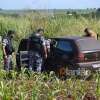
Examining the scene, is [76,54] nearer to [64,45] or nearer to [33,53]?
[64,45]

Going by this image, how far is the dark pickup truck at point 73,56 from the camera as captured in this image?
41.9ft

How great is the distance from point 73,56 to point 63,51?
0.33 metres

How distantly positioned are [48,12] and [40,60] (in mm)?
13192

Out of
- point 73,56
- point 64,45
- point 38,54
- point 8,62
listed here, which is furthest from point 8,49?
point 73,56

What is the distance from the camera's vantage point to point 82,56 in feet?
42.5

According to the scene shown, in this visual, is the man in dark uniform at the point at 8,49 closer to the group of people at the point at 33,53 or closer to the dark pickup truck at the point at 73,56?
the group of people at the point at 33,53

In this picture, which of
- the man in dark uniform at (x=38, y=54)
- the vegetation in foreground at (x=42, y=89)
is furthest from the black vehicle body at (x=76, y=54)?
the vegetation in foreground at (x=42, y=89)

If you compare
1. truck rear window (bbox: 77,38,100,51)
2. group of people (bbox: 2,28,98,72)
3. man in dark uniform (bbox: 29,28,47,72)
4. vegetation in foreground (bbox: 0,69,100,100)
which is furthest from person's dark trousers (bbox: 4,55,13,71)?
vegetation in foreground (bbox: 0,69,100,100)

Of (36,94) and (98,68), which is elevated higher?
(36,94)

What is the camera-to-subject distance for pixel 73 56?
1298cm

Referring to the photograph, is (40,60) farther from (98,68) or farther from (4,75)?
(4,75)

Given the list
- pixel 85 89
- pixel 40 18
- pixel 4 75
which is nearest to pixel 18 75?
pixel 4 75

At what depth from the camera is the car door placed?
1295 centimetres

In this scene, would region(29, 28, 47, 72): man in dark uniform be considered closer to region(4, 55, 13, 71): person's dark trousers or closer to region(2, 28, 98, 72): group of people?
region(2, 28, 98, 72): group of people
